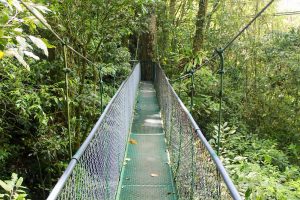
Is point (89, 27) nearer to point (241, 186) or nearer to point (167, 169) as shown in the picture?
point (167, 169)

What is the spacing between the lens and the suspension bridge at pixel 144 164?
132cm

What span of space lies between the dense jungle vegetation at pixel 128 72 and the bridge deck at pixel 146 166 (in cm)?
61

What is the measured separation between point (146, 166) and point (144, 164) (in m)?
0.06

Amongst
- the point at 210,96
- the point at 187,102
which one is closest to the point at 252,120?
the point at 210,96

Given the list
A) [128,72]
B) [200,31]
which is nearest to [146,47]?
[200,31]

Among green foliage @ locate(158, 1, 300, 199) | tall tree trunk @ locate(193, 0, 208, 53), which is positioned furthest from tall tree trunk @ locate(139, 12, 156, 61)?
tall tree trunk @ locate(193, 0, 208, 53)

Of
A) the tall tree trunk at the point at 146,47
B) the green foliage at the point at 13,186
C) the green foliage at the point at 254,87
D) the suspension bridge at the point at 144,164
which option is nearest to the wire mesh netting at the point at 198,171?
the suspension bridge at the point at 144,164

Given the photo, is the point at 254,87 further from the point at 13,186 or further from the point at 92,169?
the point at 13,186

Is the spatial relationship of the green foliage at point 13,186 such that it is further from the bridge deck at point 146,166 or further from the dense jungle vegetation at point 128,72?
the bridge deck at point 146,166

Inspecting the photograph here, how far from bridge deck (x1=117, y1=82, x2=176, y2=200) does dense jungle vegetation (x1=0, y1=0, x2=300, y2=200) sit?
61 cm

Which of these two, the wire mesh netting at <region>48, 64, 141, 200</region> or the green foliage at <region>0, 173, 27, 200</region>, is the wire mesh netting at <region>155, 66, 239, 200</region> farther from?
the green foliage at <region>0, 173, 27, 200</region>

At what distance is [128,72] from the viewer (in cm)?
680

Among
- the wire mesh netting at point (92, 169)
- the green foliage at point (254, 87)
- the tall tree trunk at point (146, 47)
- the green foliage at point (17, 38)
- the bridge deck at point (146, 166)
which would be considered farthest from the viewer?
the tall tree trunk at point (146, 47)

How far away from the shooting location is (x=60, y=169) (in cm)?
356
